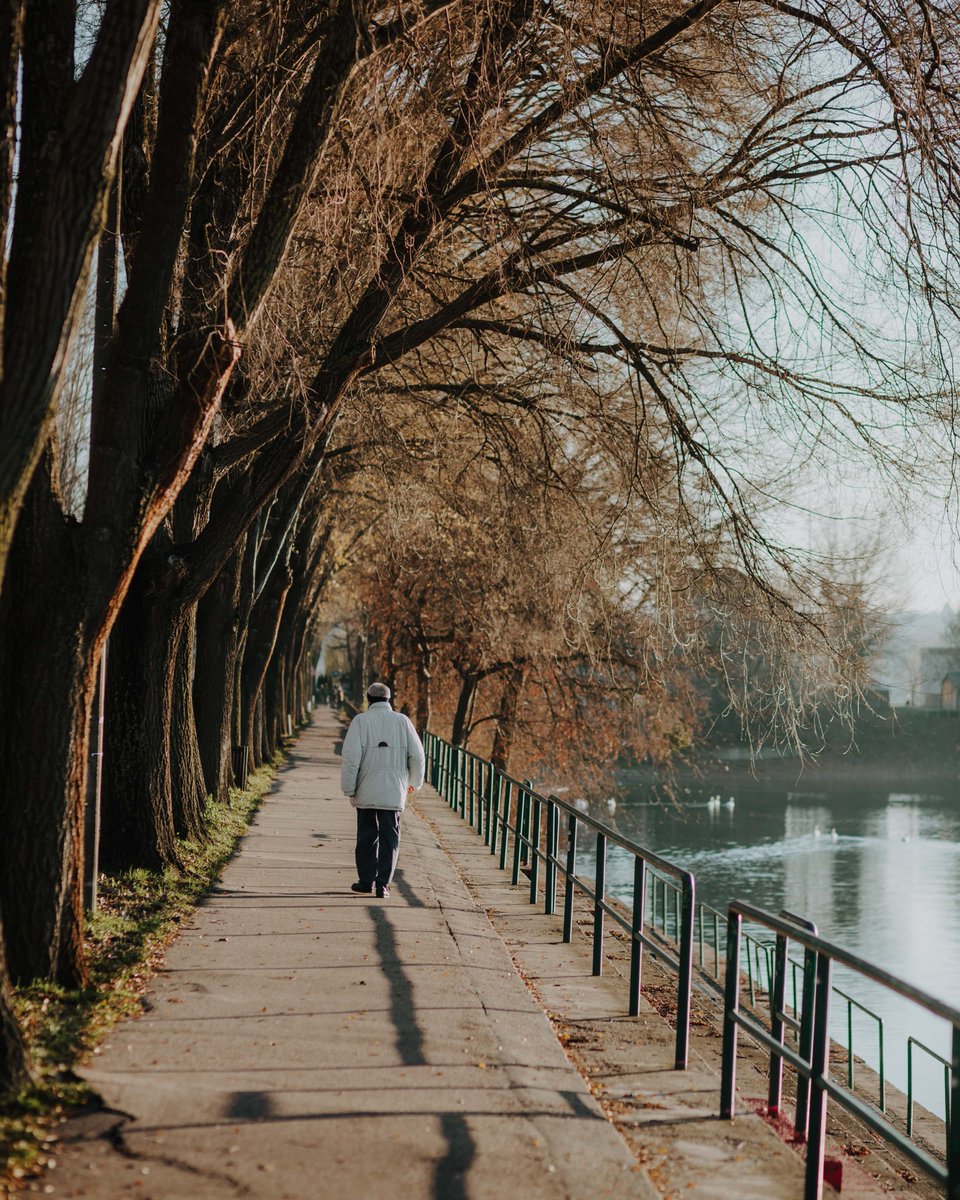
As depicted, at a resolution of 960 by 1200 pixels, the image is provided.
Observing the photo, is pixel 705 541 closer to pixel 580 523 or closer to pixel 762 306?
pixel 762 306

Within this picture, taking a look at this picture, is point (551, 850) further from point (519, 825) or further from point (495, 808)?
point (495, 808)

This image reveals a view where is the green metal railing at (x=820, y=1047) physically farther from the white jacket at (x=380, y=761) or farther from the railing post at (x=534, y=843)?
the railing post at (x=534, y=843)

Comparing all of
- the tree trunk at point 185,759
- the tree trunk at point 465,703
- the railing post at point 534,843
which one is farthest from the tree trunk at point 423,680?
the tree trunk at point 185,759

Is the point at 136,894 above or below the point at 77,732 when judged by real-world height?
below

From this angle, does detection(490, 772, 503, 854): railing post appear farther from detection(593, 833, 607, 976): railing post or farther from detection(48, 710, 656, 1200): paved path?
detection(593, 833, 607, 976): railing post

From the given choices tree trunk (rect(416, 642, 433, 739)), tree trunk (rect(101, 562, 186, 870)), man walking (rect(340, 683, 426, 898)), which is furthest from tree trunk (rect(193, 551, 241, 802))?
tree trunk (rect(416, 642, 433, 739))

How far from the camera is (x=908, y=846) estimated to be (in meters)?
41.4

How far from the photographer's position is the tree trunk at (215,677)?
1536 cm

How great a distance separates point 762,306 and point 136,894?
6.54 metres

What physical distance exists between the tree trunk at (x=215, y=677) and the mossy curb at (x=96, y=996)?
318 centimetres

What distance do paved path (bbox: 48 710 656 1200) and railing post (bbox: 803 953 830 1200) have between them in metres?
0.70

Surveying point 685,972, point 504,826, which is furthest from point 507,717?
point 685,972

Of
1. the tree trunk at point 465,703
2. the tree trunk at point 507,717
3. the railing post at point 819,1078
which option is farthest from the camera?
the tree trunk at point 507,717

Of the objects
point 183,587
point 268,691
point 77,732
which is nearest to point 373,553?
point 268,691
